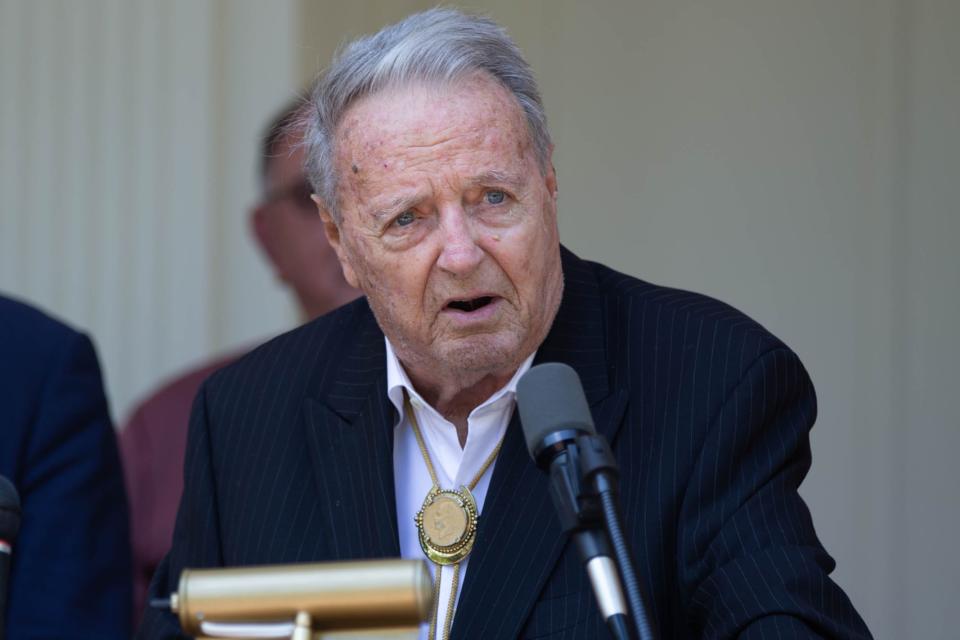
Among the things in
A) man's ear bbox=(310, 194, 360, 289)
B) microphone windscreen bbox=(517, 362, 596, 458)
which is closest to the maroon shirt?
man's ear bbox=(310, 194, 360, 289)

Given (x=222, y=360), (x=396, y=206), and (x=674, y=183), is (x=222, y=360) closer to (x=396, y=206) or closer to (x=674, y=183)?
(x=674, y=183)

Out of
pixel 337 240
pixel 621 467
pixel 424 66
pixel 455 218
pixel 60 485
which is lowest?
pixel 621 467

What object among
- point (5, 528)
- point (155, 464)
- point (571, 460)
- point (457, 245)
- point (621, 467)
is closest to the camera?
point (571, 460)

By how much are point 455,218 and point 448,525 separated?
56 centimetres

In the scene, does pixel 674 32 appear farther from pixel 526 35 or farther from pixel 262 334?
pixel 262 334

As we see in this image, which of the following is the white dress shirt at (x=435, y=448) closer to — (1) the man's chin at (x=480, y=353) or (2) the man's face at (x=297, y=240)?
(1) the man's chin at (x=480, y=353)

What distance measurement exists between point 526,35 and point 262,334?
4.63ft

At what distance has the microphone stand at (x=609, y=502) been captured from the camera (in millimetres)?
2076

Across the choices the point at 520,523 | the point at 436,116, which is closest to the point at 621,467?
the point at 520,523

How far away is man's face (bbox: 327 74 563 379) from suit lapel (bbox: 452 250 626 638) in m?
0.14

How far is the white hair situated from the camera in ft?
10.0

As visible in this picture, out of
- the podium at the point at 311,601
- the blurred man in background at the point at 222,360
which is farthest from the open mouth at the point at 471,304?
the blurred man in background at the point at 222,360

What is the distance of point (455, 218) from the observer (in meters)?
2.98

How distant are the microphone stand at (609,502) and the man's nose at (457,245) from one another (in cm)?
76
